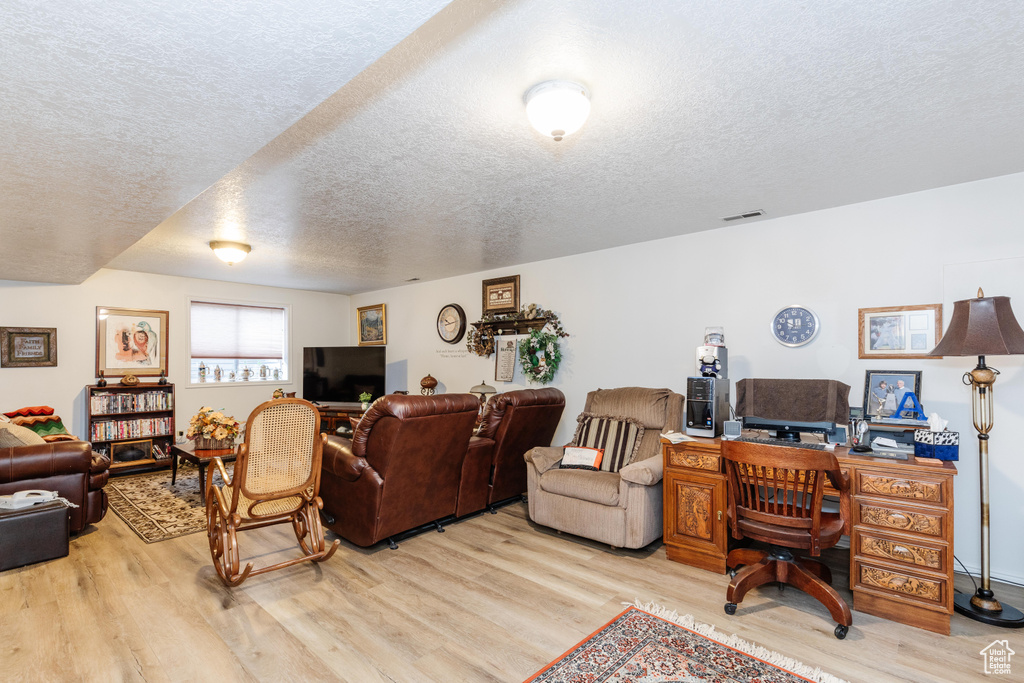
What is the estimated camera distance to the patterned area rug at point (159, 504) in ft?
12.9

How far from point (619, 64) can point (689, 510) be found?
274 centimetres

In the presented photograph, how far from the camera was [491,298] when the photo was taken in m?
6.06

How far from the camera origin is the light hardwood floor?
2189 millimetres

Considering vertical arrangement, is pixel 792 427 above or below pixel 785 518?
above

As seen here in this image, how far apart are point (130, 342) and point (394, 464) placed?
16.3ft

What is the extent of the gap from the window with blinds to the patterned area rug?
1.52m

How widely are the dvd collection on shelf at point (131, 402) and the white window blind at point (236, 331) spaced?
81 centimetres

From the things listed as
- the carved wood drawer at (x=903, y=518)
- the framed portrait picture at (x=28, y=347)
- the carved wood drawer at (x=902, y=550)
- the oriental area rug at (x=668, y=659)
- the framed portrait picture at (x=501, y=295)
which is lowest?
the oriental area rug at (x=668, y=659)

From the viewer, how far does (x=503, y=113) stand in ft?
7.48

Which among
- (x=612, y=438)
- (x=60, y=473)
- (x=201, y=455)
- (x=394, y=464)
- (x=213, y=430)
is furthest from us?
(x=213, y=430)

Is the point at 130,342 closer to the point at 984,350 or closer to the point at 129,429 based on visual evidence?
the point at 129,429

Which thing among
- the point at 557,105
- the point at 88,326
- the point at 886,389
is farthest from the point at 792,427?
the point at 88,326

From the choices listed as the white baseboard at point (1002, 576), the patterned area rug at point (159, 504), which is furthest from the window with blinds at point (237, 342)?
the white baseboard at point (1002, 576)

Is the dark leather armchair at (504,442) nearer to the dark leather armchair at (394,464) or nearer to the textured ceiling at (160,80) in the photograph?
the dark leather armchair at (394,464)
